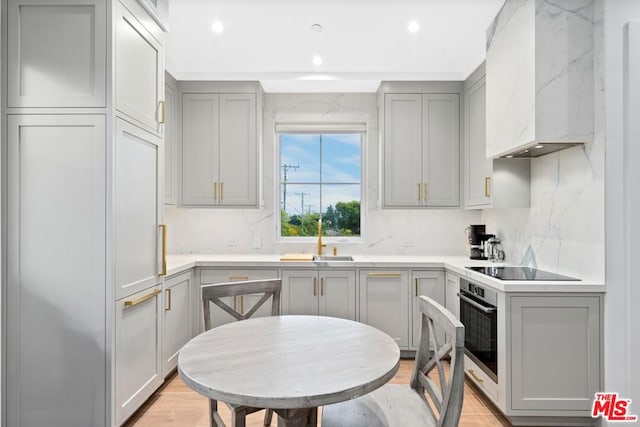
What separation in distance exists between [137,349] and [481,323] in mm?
2205

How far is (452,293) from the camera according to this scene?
3.10 meters

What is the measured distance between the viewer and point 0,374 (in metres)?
1.90

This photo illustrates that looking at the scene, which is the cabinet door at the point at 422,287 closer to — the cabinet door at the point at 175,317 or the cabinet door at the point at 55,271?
the cabinet door at the point at 175,317

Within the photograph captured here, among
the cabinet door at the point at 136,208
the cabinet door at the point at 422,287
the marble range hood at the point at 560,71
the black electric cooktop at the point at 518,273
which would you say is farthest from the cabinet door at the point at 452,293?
the cabinet door at the point at 136,208

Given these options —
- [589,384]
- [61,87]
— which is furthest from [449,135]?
[61,87]

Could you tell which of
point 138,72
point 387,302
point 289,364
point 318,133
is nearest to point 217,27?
point 138,72

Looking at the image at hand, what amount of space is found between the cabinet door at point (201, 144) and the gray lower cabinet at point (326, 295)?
122 cm

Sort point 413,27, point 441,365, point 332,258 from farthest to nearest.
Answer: point 332,258
point 413,27
point 441,365

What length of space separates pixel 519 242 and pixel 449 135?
117cm

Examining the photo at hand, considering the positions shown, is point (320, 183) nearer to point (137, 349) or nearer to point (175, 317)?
point (175, 317)

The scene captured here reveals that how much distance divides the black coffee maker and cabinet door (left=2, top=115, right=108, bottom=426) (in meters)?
3.00

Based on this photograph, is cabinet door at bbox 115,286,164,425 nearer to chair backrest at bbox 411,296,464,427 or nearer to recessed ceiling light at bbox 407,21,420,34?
chair backrest at bbox 411,296,464,427

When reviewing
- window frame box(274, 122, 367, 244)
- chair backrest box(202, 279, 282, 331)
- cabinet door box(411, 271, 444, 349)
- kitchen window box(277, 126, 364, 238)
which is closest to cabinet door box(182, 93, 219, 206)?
window frame box(274, 122, 367, 244)

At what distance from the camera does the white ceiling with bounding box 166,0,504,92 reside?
8.29 ft
